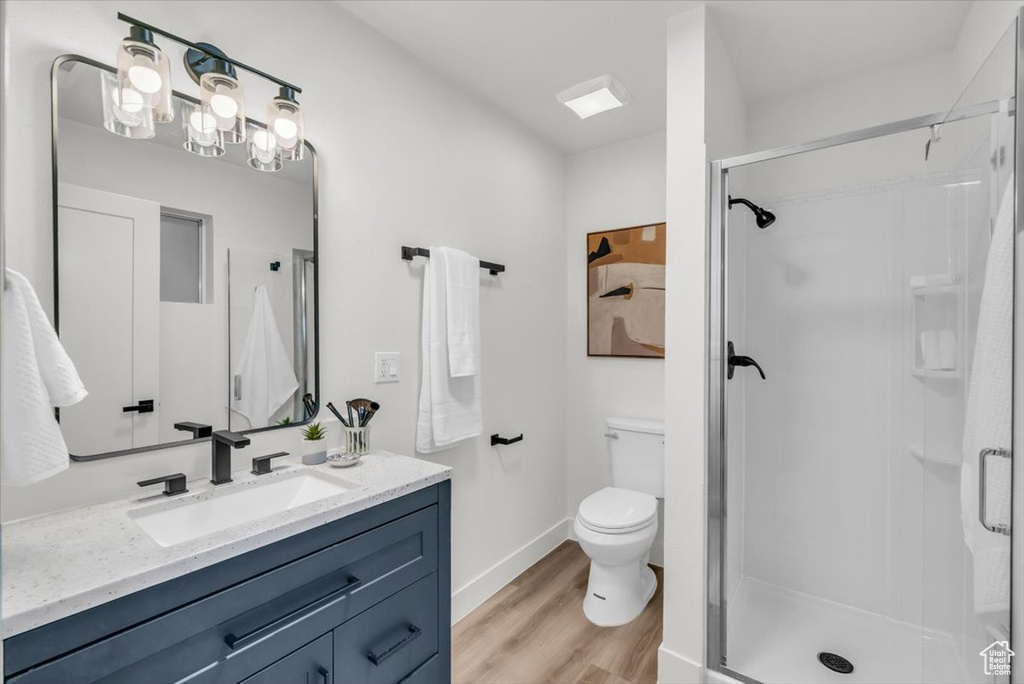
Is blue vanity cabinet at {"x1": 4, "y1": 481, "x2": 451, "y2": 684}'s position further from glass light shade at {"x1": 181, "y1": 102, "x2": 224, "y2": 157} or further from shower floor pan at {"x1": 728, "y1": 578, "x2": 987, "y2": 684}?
shower floor pan at {"x1": 728, "y1": 578, "x2": 987, "y2": 684}

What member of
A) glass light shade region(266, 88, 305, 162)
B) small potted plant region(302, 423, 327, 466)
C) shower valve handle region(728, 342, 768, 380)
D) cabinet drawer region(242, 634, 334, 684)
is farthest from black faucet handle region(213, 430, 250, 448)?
shower valve handle region(728, 342, 768, 380)

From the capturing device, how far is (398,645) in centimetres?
135

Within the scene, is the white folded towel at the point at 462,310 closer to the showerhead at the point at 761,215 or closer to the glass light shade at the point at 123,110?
the glass light shade at the point at 123,110

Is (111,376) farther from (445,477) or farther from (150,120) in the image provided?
(445,477)

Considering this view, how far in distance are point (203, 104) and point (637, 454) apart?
2336 mm

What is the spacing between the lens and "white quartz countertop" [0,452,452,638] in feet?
2.64

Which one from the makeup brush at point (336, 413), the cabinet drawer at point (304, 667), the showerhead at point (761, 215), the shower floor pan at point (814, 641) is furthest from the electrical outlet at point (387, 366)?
the shower floor pan at point (814, 641)

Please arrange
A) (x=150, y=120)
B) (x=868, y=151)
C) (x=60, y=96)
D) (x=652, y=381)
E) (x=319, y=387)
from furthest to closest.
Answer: (x=652, y=381) < (x=868, y=151) < (x=319, y=387) < (x=150, y=120) < (x=60, y=96)

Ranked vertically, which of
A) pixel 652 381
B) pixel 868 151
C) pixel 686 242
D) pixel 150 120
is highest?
pixel 868 151

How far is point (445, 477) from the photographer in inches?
59.6

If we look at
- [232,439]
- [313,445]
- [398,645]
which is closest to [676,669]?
[398,645]

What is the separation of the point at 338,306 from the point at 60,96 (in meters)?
0.87

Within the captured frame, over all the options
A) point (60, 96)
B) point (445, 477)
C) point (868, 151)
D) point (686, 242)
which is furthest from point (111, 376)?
point (868, 151)

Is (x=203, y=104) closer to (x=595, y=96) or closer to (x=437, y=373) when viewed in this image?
(x=437, y=373)
